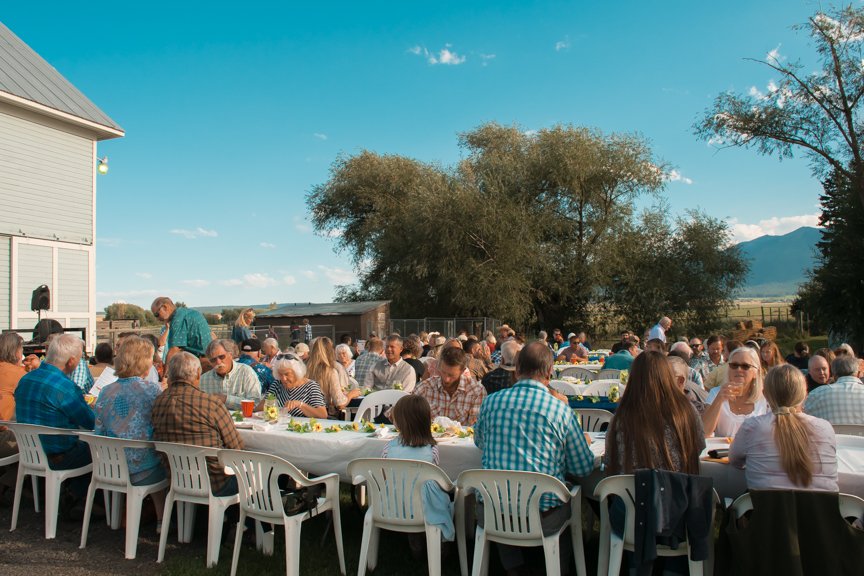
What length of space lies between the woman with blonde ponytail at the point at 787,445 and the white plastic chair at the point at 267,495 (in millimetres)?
2524

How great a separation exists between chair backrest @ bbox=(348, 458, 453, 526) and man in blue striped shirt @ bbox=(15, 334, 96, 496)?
2.62m

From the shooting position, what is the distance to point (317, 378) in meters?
6.41

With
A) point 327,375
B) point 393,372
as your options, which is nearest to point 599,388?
point 393,372

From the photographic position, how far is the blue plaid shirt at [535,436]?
11.6ft

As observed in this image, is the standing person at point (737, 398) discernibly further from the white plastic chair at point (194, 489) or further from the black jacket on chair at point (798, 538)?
the white plastic chair at point (194, 489)

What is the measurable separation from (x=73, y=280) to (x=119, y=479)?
12771 millimetres

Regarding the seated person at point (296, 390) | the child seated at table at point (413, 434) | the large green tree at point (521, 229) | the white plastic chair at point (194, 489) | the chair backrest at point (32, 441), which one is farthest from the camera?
the large green tree at point (521, 229)

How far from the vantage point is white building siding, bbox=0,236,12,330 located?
1386 cm

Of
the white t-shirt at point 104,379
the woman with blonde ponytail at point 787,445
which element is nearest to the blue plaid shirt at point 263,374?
the white t-shirt at point 104,379

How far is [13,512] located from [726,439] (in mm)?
5461

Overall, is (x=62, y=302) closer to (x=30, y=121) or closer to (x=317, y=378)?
(x=30, y=121)

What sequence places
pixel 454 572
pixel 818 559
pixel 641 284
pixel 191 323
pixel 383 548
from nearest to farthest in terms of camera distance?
pixel 818 559 < pixel 454 572 < pixel 383 548 < pixel 191 323 < pixel 641 284

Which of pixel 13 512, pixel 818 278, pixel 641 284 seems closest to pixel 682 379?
pixel 13 512

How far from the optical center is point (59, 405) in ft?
16.8
